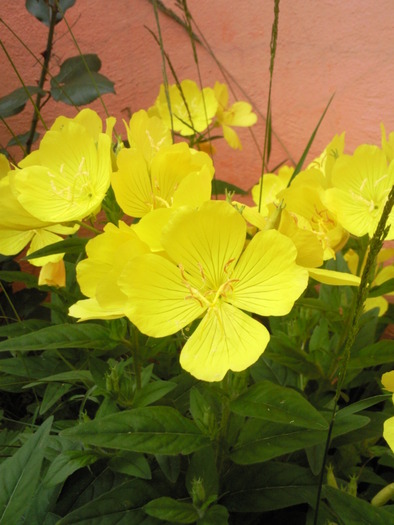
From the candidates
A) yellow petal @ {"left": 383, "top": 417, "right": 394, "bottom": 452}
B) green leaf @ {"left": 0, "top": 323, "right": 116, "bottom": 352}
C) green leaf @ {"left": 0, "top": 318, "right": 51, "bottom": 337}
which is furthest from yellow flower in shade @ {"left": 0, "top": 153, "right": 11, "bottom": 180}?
yellow petal @ {"left": 383, "top": 417, "right": 394, "bottom": 452}

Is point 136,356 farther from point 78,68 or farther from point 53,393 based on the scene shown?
point 78,68

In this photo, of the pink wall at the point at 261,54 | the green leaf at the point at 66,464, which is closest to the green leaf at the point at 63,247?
the green leaf at the point at 66,464

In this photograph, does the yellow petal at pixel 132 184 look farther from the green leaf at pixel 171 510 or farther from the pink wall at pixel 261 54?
the pink wall at pixel 261 54

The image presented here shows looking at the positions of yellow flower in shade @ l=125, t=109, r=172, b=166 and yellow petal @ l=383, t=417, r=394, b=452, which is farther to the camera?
yellow flower in shade @ l=125, t=109, r=172, b=166

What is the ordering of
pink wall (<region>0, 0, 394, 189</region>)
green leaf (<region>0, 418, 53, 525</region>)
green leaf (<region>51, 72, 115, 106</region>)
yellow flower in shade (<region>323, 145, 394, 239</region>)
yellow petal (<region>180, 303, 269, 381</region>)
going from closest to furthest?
1. yellow petal (<region>180, 303, 269, 381</region>)
2. green leaf (<region>0, 418, 53, 525</region>)
3. yellow flower in shade (<region>323, 145, 394, 239</region>)
4. green leaf (<region>51, 72, 115, 106</region>)
5. pink wall (<region>0, 0, 394, 189</region>)

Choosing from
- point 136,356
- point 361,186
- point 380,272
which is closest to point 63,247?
point 136,356

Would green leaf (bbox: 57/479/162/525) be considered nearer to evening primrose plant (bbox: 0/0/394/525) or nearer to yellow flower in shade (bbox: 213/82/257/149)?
evening primrose plant (bbox: 0/0/394/525)

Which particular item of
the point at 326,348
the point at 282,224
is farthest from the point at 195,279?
the point at 326,348
